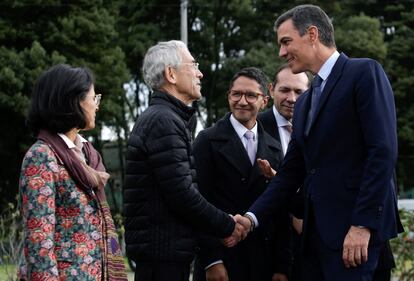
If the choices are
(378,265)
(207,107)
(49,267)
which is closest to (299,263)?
(378,265)

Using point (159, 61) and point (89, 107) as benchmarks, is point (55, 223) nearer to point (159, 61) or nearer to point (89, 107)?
point (89, 107)

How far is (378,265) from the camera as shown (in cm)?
436

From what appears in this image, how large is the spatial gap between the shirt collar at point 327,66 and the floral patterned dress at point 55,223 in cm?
155

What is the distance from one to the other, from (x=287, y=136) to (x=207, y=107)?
70.0 ft

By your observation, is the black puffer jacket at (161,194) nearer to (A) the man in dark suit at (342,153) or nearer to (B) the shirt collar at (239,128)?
(A) the man in dark suit at (342,153)

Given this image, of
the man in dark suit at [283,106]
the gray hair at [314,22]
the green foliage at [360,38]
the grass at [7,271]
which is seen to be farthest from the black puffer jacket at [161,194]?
the green foliage at [360,38]

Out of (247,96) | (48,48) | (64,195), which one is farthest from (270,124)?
(48,48)

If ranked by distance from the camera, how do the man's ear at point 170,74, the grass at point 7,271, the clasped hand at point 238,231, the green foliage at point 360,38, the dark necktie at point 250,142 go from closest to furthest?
1. the man's ear at point 170,74
2. the clasped hand at point 238,231
3. the dark necktie at point 250,142
4. the grass at point 7,271
5. the green foliage at point 360,38

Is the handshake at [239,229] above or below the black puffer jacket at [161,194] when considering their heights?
below

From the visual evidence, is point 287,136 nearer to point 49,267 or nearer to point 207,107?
point 49,267

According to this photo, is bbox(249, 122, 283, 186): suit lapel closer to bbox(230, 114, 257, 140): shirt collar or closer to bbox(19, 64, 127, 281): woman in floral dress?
bbox(230, 114, 257, 140): shirt collar

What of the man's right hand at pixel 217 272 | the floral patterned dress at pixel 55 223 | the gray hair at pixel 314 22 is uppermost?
the gray hair at pixel 314 22

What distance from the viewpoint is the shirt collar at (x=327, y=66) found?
4.51 meters

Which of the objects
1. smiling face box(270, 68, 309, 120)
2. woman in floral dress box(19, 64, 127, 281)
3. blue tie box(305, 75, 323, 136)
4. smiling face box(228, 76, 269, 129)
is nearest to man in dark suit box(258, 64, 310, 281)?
smiling face box(270, 68, 309, 120)
